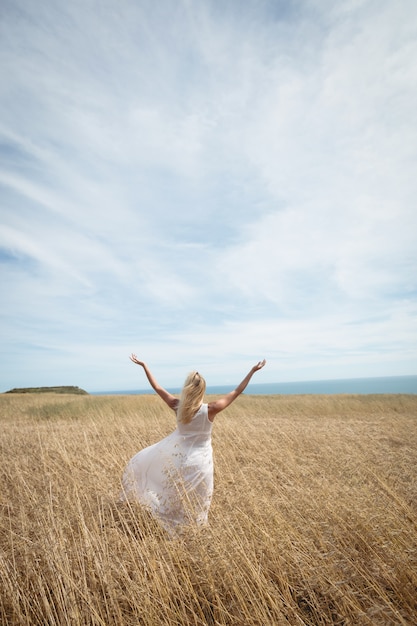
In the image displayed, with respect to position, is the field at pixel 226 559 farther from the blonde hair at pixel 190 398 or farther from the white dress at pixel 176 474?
the blonde hair at pixel 190 398

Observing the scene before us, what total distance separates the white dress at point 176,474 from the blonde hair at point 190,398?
10 centimetres

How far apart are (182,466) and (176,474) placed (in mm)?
141

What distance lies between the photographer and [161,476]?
15.2ft

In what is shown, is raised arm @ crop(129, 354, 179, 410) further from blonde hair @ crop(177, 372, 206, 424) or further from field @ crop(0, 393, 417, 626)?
field @ crop(0, 393, 417, 626)

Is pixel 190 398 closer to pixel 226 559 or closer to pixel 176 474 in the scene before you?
pixel 176 474

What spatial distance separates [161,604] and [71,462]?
15.0ft

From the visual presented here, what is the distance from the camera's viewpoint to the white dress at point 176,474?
4281 mm

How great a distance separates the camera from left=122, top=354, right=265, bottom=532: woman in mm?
4309

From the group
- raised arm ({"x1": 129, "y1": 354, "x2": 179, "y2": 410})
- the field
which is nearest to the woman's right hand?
raised arm ({"x1": 129, "y1": 354, "x2": 179, "y2": 410})

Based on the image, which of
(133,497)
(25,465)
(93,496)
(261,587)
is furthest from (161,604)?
(25,465)

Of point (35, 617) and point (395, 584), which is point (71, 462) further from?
point (395, 584)

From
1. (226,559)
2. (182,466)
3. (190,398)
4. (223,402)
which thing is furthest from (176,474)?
(226,559)

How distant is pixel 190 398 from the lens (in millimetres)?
4484

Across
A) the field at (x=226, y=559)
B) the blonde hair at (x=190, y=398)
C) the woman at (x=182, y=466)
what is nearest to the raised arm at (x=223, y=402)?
the woman at (x=182, y=466)
